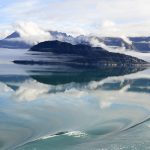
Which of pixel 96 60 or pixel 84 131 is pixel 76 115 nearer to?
pixel 84 131

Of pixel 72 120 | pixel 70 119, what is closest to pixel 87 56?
pixel 70 119

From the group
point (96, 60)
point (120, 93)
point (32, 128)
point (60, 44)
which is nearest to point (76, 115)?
point (32, 128)

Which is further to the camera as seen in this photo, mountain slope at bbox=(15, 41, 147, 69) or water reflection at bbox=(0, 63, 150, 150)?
mountain slope at bbox=(15, 41, 147, 69)

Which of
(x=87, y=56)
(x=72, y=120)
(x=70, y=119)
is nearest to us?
(x=72, y=120)

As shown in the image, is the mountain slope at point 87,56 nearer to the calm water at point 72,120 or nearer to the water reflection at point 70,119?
the water reflection at point 70,119

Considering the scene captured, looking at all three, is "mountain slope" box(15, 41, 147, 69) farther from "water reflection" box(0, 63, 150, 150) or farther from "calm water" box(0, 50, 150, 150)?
"calm water" box(0, 50, 150, 150)

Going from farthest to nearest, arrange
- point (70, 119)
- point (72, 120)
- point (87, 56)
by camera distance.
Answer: point (87, 56)
point (70, 119)
point (72, 120)

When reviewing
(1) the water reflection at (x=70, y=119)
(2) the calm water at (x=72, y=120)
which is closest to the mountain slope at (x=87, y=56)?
(1) the water reflection at (x=70, y=119)

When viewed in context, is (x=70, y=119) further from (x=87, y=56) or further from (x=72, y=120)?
(x=87, y=56)

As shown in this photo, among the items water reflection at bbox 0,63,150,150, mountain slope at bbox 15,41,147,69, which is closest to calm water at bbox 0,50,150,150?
water reflection at bbox 0,63,150,150
